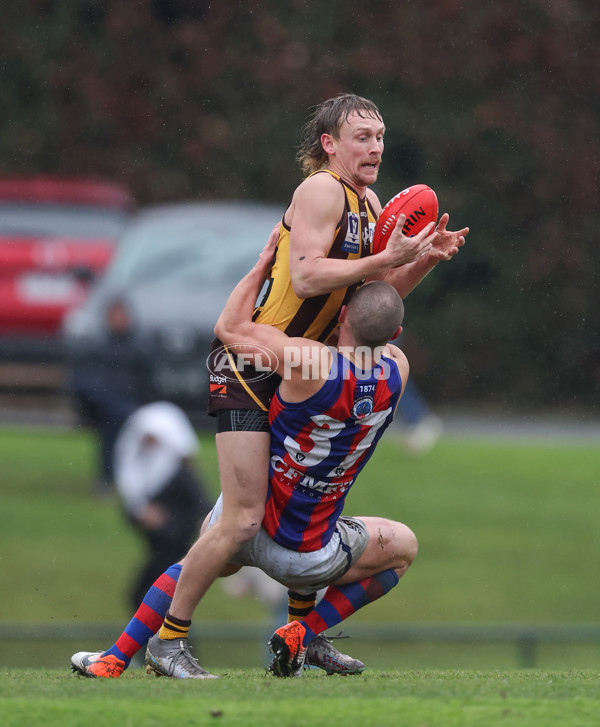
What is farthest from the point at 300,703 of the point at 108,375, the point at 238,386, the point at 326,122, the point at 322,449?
the point at 108,375

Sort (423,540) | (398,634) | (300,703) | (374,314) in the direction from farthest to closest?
(423,540), (398,634), (374,314), (300,703)

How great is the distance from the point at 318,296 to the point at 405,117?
1354 centimetres

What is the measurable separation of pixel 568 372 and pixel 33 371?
6.60 meters

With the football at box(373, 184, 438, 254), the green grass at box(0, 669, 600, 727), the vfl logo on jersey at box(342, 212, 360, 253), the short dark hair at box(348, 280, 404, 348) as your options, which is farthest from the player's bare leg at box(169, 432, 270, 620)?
the football at box(373, 184, 438, 254)

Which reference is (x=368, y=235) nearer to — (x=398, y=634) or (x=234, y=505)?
(x=234, y=505)

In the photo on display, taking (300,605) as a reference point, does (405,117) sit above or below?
above

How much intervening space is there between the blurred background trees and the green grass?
41.9ft

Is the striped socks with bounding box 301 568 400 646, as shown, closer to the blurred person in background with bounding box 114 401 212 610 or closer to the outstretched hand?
the outstretched hand

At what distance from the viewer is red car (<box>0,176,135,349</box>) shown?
14.8 metres

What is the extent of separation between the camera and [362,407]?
5137 millimetres

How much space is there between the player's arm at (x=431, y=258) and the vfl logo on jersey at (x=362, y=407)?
0.54 metres

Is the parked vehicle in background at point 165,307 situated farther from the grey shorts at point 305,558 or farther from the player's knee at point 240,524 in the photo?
the player's knee at point 240,524

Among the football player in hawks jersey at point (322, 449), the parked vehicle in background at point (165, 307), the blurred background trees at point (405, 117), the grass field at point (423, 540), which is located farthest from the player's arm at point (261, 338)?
the blurred background trees at point (405, 117)

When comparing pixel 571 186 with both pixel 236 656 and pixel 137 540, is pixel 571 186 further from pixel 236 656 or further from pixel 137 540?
pixel 236 656
